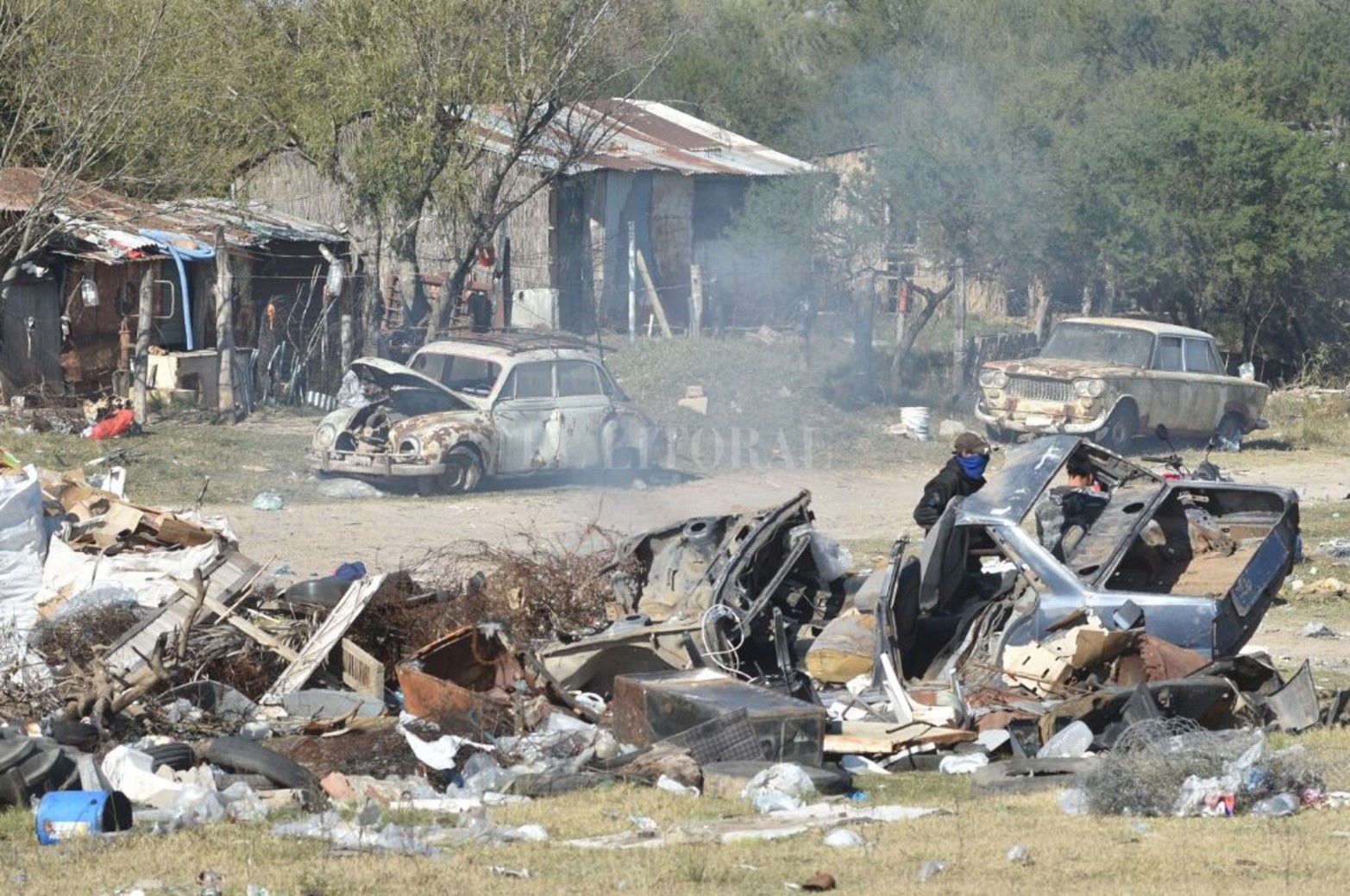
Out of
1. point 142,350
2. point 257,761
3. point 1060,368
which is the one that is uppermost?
point 142,350

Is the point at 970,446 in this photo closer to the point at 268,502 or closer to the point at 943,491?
the point at 943,491

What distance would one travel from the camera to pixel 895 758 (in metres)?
9.39

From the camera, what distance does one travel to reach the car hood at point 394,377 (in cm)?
1922

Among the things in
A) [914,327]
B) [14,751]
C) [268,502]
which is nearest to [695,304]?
[914,327]

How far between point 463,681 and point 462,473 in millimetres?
9012

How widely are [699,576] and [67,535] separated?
4658mm

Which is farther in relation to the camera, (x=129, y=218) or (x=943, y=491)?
(x=129, y=218)

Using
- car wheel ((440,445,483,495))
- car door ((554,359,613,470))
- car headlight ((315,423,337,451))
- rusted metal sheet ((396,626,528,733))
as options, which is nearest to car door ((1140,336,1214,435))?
car door ((554,359,613,470))

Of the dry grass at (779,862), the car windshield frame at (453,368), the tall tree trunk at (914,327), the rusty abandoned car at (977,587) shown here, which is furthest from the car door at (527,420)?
the dry grass at (779,862)

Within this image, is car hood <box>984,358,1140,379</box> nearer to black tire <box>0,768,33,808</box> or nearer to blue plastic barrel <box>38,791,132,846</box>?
black tire <box>0,768,33,808</box>

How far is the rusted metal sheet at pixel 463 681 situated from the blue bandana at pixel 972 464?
338 cm

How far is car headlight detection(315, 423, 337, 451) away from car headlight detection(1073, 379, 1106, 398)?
10056 millimetres

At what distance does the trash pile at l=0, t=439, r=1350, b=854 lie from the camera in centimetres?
816

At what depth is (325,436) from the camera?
19.2 metres
